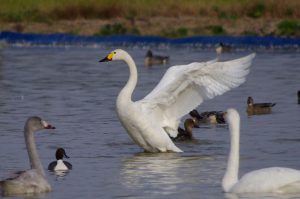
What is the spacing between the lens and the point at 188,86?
13.6 meters

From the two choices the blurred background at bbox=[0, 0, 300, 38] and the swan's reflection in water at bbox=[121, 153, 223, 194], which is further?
the blurred background at bbox=[0, 0, 300, 38]

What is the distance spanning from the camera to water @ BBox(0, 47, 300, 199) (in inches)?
422

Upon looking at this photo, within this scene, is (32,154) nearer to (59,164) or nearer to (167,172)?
(59,164)

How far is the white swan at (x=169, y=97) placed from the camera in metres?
13.1

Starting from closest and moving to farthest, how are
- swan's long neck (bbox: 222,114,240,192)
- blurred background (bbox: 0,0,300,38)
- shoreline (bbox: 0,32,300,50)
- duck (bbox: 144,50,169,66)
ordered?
swan's long neck (bbox: 222,114,240,192) < duck (bbox: 144,50,169,66) < shoreline (bbox: 0,32,300,50) < blurred background (bbox: 0,0,300,38)

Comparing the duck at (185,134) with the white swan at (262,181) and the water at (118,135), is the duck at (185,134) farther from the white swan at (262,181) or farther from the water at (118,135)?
the white swan at (262,181)

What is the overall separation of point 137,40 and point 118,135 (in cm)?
2066

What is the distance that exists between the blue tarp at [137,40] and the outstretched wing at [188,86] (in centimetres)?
1905

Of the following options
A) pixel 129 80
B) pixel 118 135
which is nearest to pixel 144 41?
pixel 118 135

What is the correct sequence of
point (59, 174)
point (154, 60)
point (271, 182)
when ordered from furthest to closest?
point (154, 60) < point (59, 174) < point (271, 182)

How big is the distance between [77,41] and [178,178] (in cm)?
2618

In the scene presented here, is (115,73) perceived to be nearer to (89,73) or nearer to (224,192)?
(89,73)

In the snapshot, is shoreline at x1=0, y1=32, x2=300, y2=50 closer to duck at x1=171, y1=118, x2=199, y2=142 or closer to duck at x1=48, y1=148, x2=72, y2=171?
duck at x1=171, y1=118, x2=199, y2=142

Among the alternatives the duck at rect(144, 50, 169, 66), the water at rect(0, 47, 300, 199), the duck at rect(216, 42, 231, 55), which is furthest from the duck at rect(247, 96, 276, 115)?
the duck at rect(216, 42, 231, 55)
